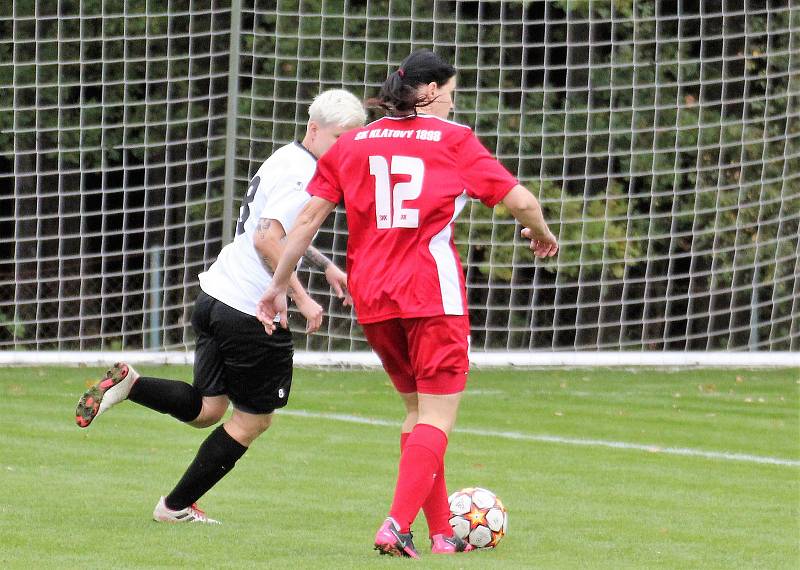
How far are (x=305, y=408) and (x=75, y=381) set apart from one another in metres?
2.14

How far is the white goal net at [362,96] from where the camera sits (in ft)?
45.2

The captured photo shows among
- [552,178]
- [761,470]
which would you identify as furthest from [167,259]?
[761,470]

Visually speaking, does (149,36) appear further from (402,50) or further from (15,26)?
(402,50)

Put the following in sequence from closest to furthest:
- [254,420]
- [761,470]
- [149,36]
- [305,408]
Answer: [254,420], [761,470], [305,408], [149,36]

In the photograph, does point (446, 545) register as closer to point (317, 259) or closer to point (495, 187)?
point (495, 187)

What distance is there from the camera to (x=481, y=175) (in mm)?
5242

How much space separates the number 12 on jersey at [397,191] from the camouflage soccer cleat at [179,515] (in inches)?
59.9

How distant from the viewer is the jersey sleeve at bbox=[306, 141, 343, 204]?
5465mm

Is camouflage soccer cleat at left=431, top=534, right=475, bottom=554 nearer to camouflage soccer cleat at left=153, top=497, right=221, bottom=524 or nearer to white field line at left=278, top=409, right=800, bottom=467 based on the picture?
camouflage soccer cleat at left=153, top=497, right=221, bottom=524

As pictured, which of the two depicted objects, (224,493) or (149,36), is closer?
(224,493)

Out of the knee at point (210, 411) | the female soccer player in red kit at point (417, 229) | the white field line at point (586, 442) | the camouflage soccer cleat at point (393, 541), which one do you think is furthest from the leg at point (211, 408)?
the white field line at point (586, 442)

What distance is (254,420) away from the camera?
6172 mm

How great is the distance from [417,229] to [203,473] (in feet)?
4.76

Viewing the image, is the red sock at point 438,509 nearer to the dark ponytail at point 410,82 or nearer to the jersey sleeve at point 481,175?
the jersey sleeve at point 481,175
